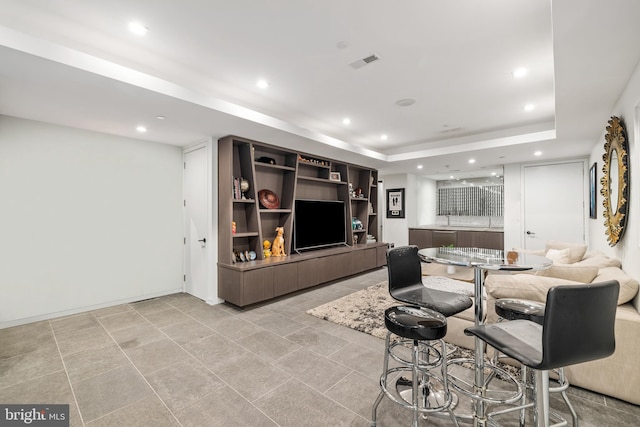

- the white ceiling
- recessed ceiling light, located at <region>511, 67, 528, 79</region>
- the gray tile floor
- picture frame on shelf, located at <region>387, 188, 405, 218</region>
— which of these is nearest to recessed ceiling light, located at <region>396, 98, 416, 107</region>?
the white ceiling

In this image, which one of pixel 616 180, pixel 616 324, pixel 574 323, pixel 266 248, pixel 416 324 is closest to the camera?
pixel 574 323

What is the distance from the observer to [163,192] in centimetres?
466

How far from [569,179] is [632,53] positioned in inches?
194

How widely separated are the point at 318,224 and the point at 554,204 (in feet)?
16.2

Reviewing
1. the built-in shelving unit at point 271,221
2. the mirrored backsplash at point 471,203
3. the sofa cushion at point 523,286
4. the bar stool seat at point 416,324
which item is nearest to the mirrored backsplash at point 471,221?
the mirrored backsplash at point 471,203

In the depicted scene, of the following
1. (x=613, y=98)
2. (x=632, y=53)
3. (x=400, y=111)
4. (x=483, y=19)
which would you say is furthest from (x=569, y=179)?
(x=483, y=19)

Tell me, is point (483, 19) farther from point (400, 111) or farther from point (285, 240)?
point (285, 240)

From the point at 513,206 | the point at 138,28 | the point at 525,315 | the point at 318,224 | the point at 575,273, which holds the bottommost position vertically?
the point at 525,315

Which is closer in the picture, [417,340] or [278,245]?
[417,340]

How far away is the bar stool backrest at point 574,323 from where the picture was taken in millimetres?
1222

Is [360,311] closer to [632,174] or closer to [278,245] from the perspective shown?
[278,245]

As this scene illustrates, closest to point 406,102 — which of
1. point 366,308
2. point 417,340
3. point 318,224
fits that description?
point 318,224

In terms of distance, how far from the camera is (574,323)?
124 centimetres

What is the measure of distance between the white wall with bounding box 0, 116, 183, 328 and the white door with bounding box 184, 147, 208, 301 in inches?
7.3
